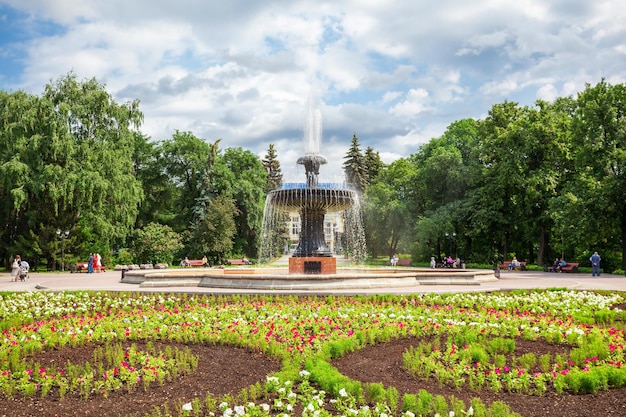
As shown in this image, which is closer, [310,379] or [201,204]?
[310,379]

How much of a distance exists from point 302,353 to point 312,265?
11497 millimetres

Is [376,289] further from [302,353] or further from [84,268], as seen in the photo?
[84,268]

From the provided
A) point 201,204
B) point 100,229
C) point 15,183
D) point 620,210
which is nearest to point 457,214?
point 620,210

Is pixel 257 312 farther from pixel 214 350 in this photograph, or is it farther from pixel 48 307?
pixel 48 307

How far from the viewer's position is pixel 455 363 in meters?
6.59

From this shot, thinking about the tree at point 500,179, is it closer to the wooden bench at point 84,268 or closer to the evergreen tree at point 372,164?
the wooden bench at point 84,268

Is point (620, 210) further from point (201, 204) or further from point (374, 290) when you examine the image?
point (201, 204)

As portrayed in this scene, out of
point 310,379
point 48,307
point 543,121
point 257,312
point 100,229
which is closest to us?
point 310,379

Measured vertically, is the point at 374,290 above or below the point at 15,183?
below

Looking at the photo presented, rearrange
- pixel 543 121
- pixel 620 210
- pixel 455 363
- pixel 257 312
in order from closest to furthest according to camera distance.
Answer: pixel 455 363
pixel 257 312
pixel 620 210
pixel 543 121

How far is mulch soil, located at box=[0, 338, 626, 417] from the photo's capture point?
516 centimetres

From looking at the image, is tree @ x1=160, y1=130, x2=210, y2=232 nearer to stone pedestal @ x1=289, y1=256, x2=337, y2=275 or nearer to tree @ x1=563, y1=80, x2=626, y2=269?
stone pedestal @ x1=289, y1=256, x2=337, y2=275

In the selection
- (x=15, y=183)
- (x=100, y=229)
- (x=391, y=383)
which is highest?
(x=15, y=183)

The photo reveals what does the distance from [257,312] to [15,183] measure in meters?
23.4
